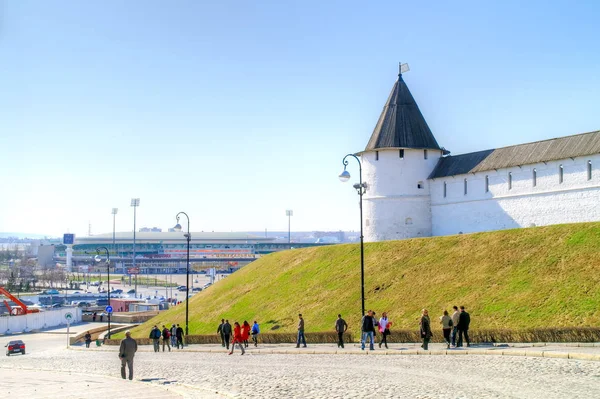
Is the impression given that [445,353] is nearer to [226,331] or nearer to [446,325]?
[446,325]

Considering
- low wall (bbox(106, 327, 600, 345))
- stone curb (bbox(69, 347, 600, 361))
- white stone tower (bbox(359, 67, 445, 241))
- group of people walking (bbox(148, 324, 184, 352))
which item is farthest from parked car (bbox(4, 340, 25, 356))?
white stone tower (bbox(359, 67, 445, 241))

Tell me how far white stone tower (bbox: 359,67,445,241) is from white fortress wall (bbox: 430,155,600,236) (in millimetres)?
1096

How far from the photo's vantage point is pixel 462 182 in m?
53.4

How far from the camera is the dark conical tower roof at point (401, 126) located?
55.9 meters

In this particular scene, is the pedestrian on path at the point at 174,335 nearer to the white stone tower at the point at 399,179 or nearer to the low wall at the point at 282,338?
the low wall at the point at 282,338

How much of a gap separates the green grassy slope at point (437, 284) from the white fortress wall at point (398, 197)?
363 cm

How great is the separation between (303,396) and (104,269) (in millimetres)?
191221

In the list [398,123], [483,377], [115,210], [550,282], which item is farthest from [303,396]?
[115,210]

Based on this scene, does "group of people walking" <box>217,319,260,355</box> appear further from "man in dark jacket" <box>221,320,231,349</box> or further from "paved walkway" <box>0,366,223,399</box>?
"paved walkway" <box>0,366,223,399</box>

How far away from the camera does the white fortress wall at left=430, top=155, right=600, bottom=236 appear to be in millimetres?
44250

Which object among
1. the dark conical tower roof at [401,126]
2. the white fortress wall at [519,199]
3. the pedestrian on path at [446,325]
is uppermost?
the dark conical tower roof at [401,126]

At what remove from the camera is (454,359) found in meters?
21.7

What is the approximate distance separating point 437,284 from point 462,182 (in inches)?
590

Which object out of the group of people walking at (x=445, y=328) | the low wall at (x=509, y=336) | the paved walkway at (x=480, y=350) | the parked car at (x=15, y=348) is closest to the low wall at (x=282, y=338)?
the low wall at (x=509, y=336)
